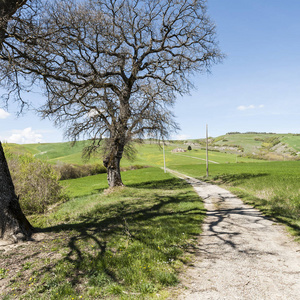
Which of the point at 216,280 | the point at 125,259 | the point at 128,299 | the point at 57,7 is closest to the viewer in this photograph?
the point at 128,299

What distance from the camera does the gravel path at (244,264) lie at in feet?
12.2

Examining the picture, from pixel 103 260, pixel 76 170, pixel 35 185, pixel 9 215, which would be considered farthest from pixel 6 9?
pixel 76 170

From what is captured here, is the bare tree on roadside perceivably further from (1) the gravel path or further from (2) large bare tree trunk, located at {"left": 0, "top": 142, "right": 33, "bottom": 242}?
(1) the gravel path

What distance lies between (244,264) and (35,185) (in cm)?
1393

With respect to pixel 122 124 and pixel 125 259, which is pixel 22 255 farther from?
pixel 122 124

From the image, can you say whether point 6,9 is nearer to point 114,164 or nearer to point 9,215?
point 9,215

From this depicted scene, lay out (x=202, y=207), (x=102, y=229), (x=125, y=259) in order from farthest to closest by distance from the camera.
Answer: (x=202, y=207) → (x=102, y=229) → (x=125, y=259)

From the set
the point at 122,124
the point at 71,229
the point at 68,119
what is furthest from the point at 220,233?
the point at 68,119

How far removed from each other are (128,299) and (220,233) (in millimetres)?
4190

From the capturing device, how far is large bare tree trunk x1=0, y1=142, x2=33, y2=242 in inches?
247

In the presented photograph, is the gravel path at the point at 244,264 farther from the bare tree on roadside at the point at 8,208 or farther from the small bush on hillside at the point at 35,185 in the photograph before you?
the small bush on hillside at the point at 35,185

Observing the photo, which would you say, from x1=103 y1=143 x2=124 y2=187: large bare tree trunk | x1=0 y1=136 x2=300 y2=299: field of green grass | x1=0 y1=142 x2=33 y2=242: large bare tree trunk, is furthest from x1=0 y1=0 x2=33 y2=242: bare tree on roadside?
x1=103 y1=143 x2=124 y2=187: large bare tree trunk

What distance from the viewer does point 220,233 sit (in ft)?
22.4

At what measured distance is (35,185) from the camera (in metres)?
14.4
